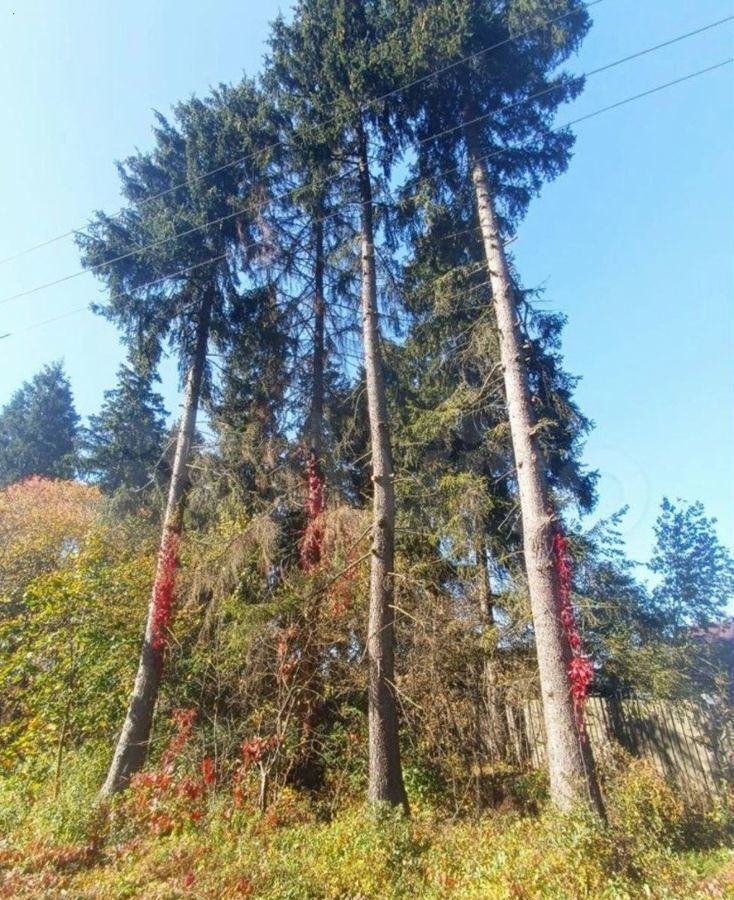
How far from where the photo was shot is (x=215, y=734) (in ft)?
24.3

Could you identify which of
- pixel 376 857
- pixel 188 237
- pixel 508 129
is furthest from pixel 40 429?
pixel 376 857

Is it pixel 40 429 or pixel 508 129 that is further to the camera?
pixel 40 429

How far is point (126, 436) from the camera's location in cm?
1970

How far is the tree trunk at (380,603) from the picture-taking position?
18.9 ft

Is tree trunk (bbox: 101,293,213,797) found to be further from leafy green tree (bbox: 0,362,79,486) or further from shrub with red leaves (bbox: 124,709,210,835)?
leafy green tree (bbox: 0,362,79,486)

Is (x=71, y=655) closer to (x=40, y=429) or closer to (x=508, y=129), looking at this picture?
(x=508, y=129)

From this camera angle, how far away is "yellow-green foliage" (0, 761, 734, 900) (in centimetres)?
388

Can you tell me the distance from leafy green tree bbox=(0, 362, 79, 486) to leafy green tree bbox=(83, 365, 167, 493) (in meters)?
2.22

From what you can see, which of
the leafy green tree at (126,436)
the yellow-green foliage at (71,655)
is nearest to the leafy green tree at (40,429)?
the leafy green tree at (126,436)

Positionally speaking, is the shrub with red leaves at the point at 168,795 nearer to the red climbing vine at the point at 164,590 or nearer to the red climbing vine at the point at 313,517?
the red climbing vine at the point at 164,590

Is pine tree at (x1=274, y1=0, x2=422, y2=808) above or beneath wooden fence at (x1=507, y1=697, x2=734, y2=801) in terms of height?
above

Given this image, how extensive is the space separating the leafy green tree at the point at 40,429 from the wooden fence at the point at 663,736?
2120 centimetres

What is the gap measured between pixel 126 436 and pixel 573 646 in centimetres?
1890

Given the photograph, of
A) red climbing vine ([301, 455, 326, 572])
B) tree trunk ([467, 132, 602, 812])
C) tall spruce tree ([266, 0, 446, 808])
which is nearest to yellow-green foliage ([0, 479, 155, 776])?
red climbing vine ([301, 455, 326, 572])
